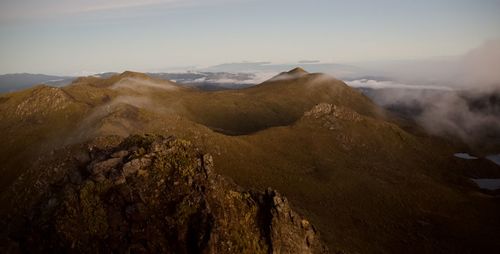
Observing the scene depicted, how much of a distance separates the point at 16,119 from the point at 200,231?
7104 inches

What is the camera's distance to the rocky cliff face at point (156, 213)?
52719mm

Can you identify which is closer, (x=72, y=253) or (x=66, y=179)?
(x=72, y=253)

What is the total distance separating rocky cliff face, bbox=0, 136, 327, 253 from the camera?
173 feet

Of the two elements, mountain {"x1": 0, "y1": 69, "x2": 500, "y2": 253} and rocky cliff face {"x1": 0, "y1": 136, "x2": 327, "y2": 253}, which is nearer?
rocky cliff face {"x1": 0, "y1": 136, "x2": 327, "y2": 253}

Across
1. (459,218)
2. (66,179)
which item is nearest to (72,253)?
(66,179)

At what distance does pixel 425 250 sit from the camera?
399 feet

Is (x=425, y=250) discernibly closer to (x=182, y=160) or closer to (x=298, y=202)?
(x=298, y=202)

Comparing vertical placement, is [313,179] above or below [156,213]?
below

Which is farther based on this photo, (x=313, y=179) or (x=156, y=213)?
(x=313, y=179)

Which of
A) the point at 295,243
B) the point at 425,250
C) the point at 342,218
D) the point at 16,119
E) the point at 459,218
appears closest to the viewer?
the point at 295,243

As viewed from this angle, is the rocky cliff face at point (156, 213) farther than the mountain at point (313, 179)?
No

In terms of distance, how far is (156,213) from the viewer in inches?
2180

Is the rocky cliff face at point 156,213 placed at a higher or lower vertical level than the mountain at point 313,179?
higher

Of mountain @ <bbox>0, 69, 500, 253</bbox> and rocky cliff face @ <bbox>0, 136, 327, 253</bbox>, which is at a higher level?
rocky cliff face @ <bbox>0, 136, 327, 253</bbox>
